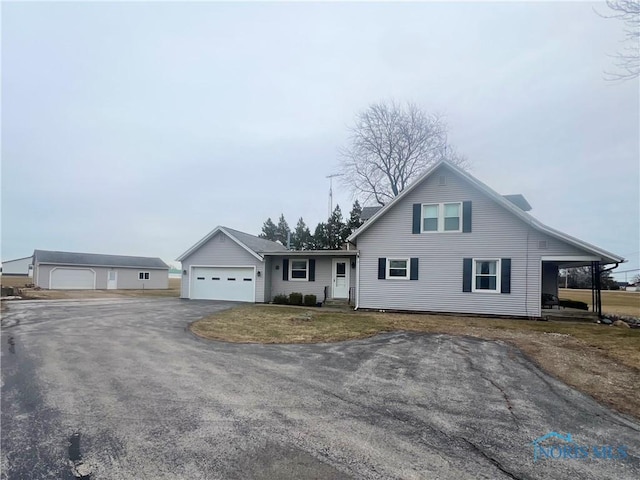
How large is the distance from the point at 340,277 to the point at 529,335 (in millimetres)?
11024

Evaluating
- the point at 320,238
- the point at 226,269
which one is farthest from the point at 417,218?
the point at 320,238

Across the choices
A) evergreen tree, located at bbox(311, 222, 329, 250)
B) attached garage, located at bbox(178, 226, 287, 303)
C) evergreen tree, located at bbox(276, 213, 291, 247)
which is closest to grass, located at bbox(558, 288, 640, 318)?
attached garage, located at bbox(178, 226, 287, 303)

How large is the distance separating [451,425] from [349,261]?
1614cm

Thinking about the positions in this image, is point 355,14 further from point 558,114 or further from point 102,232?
point 102,232

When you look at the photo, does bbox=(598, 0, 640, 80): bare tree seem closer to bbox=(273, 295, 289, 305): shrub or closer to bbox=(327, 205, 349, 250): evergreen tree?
bbox=(273, 295, 289, 305): shrub

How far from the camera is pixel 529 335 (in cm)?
1088

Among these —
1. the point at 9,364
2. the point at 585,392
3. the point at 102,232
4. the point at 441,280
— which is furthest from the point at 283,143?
the point at 102,232

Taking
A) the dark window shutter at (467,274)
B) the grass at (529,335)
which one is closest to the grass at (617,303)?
the dark window shutter at (467,274)

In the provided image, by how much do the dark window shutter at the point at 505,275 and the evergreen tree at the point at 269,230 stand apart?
39.5 m

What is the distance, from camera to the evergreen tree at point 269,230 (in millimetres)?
52281

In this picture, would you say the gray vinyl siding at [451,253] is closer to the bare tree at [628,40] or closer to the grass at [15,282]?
the bare tree at [628,40]

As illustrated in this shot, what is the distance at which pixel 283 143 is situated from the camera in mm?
27719

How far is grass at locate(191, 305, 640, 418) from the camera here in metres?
6.14

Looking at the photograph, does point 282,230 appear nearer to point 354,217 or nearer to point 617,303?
point 354,217
